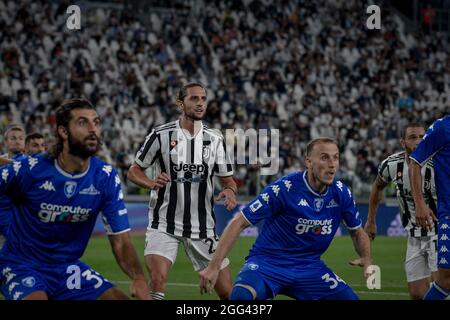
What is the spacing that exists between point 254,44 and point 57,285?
27.9 m

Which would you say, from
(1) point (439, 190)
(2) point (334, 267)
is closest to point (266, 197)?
(1) point (439, 190)

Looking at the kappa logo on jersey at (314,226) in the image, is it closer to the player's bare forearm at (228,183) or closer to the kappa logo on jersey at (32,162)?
the player's bare forearm at (228,183)

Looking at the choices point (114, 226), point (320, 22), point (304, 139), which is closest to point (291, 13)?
point (320, 22)

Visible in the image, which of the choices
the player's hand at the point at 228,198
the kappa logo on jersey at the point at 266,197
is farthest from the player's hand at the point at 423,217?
the player's hand at the point at 228,198

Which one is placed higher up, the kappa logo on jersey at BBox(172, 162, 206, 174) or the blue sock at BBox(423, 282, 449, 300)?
the kappa logo on jersey at BBox(172, 162, 206, 174)

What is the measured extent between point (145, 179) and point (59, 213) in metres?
2.87

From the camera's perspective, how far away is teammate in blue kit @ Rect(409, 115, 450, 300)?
858 centimetres

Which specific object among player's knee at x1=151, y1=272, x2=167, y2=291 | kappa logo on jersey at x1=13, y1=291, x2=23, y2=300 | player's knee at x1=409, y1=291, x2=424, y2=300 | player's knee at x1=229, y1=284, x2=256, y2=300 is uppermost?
kappa logo on jersey at x1=13, y1=291, x2=23, y2=300

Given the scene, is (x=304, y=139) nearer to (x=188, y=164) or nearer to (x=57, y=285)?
(x=188, y=164)

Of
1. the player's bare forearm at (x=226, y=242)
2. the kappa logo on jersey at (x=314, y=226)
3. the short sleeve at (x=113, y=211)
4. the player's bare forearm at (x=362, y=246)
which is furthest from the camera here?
the kappa logo on jersey at (x=314, y=226)

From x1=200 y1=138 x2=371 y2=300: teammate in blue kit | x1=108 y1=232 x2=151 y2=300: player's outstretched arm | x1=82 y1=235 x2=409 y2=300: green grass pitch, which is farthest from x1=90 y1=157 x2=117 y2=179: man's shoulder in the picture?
x1=82 y1=235 x2=409 y2=300: green grass pitch

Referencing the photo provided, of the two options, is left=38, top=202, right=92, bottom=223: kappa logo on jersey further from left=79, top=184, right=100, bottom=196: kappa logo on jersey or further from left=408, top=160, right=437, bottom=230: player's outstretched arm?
left=408, top=160, right=437, bottom=230: player's outstretched arm

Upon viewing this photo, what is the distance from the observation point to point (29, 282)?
22.8ft

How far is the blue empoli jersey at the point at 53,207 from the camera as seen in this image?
23.1ft
